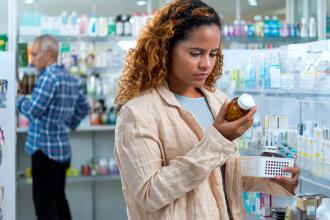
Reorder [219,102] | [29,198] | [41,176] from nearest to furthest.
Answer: [219,102] → [41,176] → [29,198]

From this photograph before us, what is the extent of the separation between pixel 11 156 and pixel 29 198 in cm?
224

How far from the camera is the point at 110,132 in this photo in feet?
18.5

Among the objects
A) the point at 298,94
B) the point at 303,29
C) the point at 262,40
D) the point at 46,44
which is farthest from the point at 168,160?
the point at 303,29

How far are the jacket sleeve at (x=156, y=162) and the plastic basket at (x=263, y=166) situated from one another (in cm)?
30

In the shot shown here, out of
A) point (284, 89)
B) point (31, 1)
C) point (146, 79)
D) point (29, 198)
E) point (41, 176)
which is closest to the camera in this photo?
point (146, 79)

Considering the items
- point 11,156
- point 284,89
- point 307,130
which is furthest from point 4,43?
point 307,130

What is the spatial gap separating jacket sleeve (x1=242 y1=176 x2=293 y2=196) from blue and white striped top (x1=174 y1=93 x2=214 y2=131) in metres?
0.26

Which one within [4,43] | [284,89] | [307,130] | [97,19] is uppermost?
[97,19]

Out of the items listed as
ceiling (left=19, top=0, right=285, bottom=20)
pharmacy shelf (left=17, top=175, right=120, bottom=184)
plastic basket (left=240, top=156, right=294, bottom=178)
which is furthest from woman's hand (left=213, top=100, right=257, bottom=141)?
ceiling (left=19, top=0, right=285, bottom=20)

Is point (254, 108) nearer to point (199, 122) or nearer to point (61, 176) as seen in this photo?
point (199, 122)

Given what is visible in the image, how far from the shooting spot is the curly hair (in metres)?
1.52

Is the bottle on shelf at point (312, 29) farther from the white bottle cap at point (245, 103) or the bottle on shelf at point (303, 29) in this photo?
the white bottle cap at point (245, 103)

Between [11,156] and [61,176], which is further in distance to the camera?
[61,176]

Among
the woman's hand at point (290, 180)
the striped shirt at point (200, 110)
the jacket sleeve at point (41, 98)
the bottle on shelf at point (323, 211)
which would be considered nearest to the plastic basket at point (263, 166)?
the woman's hand at point (290, 180)
